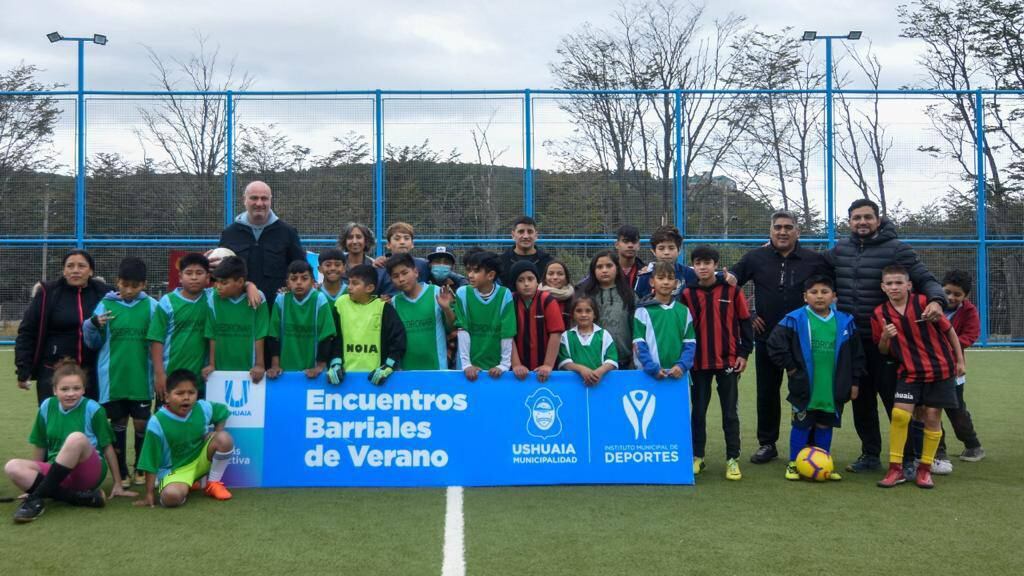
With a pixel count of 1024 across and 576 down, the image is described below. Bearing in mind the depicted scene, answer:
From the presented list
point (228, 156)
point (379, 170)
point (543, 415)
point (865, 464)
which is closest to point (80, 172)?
point (228, 156)

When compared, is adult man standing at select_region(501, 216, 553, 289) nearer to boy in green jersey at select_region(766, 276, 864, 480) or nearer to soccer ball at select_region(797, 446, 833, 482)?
boy in green jersey at select_region(766, 276, 864, 480)

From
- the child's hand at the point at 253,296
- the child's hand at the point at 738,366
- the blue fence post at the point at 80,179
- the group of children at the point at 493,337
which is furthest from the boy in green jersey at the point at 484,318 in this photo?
the blue fence post at the point at 80,179

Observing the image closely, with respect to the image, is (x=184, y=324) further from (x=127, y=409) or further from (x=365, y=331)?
(x=365, y=331)

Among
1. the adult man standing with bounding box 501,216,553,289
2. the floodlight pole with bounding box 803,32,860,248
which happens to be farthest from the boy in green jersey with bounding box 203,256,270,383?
the floodlight pole with bounding box 803,32,860,248

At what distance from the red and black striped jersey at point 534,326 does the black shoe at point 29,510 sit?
10.5 ft

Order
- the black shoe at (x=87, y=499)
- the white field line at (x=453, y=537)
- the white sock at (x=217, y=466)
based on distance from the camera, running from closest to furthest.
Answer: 1. the white field line at (x=453, y=537)
2. the black shoe at (x=87, y=499)
3. the white sock at (x=217, y=466)

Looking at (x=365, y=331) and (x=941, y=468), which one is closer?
(x=365, y=331)

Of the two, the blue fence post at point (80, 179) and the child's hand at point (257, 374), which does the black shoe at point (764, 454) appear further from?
the blue fence post at point (80, 179)

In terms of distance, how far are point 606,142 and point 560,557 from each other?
1340 cm

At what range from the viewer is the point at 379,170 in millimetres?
16781

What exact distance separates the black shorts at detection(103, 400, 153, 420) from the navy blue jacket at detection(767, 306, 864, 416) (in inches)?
176

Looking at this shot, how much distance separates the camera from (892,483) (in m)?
6.17

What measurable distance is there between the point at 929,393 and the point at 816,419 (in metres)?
0.78

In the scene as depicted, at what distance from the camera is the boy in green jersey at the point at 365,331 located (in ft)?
20.6
